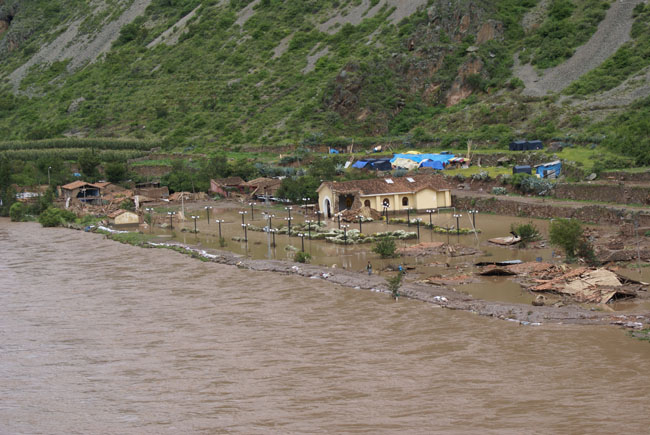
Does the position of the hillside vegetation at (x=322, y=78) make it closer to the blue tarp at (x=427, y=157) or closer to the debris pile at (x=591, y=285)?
the blue tarp at (x=427, y=157)

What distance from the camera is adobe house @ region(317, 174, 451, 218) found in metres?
42.8

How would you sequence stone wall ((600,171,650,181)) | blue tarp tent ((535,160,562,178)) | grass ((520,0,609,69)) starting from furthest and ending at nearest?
1. grass ((520,0,609,69))
2. blue tarp tent ((535,160,562,178))
3. stone wall ((600,171,650,181))

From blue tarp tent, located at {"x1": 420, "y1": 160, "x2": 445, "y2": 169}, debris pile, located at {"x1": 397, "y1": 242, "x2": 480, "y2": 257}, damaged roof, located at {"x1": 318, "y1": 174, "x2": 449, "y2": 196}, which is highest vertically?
blue tarp tent, located at {"x1": 420, "y1": 160, "x2": 445, "y2": 169}

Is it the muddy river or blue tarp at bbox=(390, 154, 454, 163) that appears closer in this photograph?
the muddy river

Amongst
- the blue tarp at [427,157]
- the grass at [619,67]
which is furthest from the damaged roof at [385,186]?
the grass at [619,67]

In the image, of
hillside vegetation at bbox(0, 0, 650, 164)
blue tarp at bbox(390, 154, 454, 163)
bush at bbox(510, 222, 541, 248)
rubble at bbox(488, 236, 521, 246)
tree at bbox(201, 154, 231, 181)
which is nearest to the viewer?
bush at bbox(510, 222, 541, 248)

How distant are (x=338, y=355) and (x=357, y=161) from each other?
3866cm

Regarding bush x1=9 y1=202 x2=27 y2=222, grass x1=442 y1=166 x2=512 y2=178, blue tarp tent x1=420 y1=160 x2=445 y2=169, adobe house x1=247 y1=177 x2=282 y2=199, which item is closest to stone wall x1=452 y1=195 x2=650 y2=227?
grass x1=442 y1=166 x2=512 y2=178

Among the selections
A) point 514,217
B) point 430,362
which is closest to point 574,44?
point 514,217

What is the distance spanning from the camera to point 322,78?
79438mm

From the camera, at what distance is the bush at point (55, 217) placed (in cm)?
4716

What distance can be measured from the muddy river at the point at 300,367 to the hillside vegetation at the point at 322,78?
2704 cm

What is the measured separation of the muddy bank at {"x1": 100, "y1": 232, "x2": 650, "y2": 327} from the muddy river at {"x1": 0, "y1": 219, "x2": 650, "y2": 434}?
1.46 ft

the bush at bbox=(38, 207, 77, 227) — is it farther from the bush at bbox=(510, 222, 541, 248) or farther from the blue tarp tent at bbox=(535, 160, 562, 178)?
the bush at bbox=(510, 222, 541, 248)
